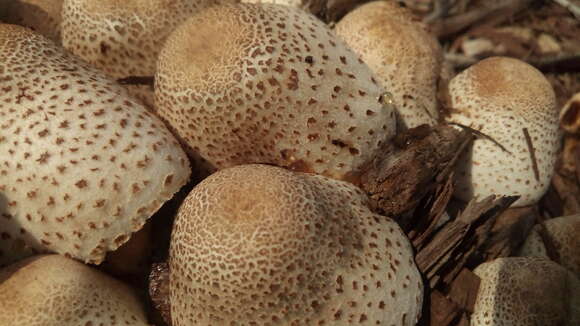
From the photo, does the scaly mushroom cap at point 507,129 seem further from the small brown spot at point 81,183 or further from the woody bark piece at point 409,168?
the small brown spot at point 81,183

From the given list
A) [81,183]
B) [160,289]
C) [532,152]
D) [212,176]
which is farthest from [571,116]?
[81,183]

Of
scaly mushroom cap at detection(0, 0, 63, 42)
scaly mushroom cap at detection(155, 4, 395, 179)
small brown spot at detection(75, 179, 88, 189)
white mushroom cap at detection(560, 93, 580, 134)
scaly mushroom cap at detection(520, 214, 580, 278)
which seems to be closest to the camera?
small brown spot at detection(75, 179, 88, 189)

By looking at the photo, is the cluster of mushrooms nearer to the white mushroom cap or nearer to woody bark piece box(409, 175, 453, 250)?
woody bark piece box(409, 175, 453, 250)

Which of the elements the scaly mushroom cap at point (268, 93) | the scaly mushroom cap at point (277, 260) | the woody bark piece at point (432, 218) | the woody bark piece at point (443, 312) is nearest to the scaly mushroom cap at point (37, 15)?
the scaly mushroom cap at point (268, 93)

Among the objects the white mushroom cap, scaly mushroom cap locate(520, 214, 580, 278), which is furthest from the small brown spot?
the white mushroom cap

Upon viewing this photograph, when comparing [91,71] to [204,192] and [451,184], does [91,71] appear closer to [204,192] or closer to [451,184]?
[204,192]
